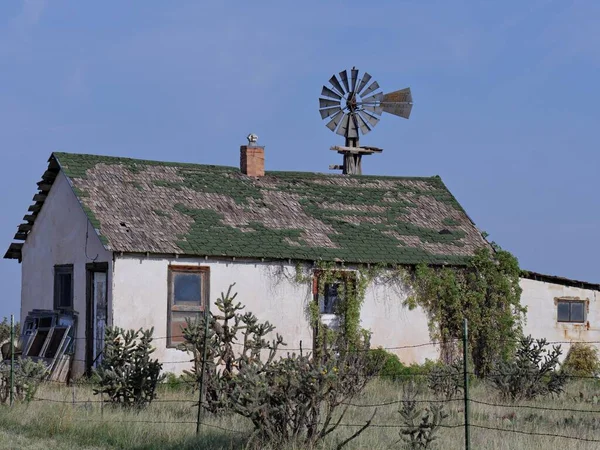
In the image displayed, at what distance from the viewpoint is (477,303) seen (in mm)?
25953

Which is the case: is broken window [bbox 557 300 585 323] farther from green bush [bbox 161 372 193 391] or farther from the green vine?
green bush [bbox 161 372 193 391]

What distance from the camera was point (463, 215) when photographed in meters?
29.0

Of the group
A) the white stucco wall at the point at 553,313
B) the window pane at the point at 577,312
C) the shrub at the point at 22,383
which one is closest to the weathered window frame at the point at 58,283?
the shrub at the point at 22,383

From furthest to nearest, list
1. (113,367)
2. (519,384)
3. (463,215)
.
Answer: (463,215), (519,384), (113,367)

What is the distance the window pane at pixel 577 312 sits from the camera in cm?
2735

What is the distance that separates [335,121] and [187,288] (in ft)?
49.6

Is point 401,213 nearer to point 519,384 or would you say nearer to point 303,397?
point 519,384

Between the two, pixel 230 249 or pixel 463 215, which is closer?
pixel 230 249

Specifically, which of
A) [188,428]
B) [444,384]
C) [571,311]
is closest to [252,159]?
[571,311]

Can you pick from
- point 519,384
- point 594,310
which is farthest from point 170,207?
point 594,310

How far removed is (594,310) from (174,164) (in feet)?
37.8

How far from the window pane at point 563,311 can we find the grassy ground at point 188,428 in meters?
8.11

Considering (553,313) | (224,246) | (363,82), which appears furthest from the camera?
(363,82)

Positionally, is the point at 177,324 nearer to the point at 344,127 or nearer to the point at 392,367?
the point at 392,367
